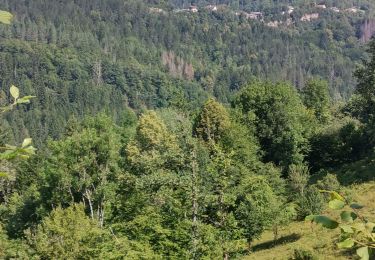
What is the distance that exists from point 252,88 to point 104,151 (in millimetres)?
16636

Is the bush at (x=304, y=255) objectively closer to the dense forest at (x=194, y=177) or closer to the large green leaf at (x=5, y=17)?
the dense forest at (x=194, y=177)

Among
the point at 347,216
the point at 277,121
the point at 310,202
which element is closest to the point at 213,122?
the point at 277,121

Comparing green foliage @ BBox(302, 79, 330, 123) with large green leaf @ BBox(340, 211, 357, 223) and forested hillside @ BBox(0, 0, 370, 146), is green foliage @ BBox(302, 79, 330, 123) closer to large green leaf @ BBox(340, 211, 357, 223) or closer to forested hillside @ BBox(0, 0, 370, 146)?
large green leaf @ BBox(340, 211, 357, 223)

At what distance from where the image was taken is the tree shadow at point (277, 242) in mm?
25964

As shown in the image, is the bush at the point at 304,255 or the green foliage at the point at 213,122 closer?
the bush at the point at 304,255

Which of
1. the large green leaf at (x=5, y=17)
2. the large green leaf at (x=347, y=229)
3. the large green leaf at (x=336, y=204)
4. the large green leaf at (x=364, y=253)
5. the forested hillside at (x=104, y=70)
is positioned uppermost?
the large green leaf at (x=5, y=17)

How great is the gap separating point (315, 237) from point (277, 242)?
11.3 ft

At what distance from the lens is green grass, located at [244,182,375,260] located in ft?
67.4

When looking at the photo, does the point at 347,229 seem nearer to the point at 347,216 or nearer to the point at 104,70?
the point at 347,216

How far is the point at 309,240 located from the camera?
23.7 m

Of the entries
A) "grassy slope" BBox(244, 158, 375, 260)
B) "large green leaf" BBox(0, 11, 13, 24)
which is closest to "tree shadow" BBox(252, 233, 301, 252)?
"grassy slope" BBox(244, 158, 375, 260)

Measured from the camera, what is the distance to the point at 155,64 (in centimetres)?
17762

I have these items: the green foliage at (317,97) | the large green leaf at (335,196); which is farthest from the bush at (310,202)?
the green foliage at (317,97)

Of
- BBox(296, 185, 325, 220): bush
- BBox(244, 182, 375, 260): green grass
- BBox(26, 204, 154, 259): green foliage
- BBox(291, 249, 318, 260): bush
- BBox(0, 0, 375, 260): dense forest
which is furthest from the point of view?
BBox(296, 185, 325, 220): bush
